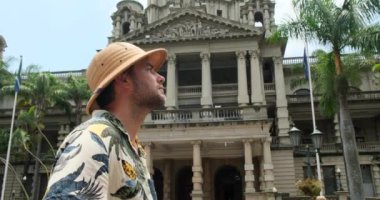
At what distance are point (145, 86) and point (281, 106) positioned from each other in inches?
1297

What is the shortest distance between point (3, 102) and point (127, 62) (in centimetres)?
4447

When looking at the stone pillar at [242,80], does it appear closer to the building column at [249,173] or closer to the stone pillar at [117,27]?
the building column at [249,173]

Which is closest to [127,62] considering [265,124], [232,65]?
[265,124]

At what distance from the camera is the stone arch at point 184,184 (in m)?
33.2

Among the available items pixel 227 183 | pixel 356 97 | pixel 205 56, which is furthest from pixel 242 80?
pixel 356 97

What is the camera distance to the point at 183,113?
2914cm

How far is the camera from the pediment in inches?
1361

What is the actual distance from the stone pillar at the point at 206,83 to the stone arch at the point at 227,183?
17.3 feet

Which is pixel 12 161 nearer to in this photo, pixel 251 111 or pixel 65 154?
pixel 251 111

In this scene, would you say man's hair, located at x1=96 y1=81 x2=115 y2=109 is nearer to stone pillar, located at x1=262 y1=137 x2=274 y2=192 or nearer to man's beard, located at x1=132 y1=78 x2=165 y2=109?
man's beard, located at x1=132 y1=78 x2=165 y2=109

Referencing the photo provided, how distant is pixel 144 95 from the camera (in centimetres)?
201

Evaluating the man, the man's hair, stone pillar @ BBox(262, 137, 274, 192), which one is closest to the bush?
stone pillar @ BBox(262, 137, 274, 192)

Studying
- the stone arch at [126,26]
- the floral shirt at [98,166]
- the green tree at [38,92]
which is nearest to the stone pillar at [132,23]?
the stone arch at [126,26]

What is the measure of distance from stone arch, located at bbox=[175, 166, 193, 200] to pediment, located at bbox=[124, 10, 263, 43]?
10.6 meters
